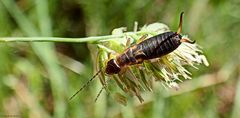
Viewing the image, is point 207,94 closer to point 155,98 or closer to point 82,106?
point 155,98

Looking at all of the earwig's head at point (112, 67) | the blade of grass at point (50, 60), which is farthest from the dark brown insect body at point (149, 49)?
the blade of grass at point (50, 60)

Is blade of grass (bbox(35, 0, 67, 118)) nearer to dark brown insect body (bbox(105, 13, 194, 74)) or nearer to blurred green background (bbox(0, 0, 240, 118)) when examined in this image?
blurred green background (bbox(0, 0, 240, 118))

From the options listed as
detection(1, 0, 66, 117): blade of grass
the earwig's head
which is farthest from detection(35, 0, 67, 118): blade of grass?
the earwig's head

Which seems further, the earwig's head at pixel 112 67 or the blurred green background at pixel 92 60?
the blurred green background at pixel 92 60

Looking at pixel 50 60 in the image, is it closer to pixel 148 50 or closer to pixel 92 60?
pixel 92 60

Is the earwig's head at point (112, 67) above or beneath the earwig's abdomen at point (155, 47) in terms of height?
beneath

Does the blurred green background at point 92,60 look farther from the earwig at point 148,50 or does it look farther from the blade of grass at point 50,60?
the earwig at point 148,50

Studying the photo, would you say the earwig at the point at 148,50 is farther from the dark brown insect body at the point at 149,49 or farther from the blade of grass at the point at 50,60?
the blade of grass at the point at 50,60
